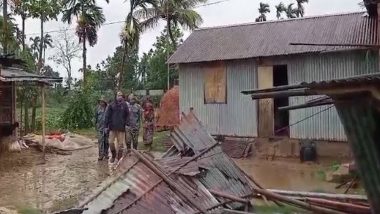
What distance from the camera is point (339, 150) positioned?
13.8 m

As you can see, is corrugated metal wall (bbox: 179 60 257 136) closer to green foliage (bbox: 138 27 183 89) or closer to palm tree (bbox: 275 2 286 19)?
green foliage (bbox: 138 27 183 89)

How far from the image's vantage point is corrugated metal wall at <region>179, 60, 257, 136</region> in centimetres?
1535

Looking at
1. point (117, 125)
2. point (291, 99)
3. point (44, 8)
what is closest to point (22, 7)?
point (44, 8)

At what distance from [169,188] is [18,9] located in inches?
618

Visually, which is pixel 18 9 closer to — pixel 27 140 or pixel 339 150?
pixel 27 140

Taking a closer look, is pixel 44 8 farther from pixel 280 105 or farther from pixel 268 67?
pixel 280 105

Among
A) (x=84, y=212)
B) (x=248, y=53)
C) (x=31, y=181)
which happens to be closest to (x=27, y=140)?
(x=31, y=181)

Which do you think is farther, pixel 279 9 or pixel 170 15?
pixel 279 9

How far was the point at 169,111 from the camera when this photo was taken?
22031 millimetres

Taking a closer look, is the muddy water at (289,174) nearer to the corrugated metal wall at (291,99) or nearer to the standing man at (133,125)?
the corrugated metal wall at (291,99)

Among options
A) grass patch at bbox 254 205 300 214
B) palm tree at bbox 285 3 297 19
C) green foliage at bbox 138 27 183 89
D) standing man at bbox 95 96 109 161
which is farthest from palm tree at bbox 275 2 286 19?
grass patch at bbox 254 205 300 214

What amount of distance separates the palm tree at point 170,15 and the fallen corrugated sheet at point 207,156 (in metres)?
18.4

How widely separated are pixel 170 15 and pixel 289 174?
49.7 feet

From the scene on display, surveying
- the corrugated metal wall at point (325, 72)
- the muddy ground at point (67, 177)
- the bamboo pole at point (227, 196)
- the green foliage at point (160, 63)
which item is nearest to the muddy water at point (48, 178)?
the muddy ground at point (67, 177)
